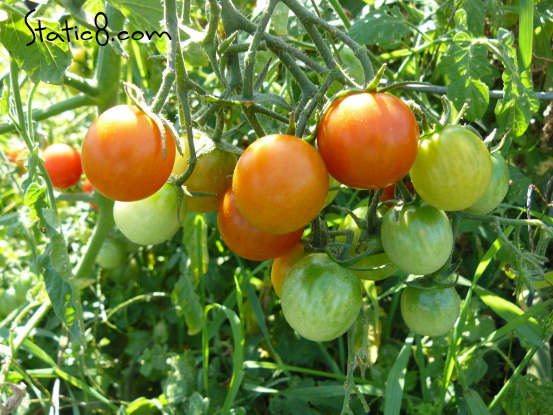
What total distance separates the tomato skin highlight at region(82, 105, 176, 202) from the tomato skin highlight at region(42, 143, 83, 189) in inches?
52.2

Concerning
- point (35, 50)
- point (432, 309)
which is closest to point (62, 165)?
point (35, 50)

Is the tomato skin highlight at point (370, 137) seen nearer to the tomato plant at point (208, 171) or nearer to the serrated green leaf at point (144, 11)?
the tomato plant at point (208, 171)

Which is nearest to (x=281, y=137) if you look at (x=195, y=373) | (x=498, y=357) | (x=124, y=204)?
(x=124, y=204)

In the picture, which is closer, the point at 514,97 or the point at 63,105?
the point at 514,97

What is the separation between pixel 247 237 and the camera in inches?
30.7

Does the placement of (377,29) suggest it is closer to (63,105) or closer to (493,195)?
(493,195)

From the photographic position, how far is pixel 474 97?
1075 millimetres

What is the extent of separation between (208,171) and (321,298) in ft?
0.96

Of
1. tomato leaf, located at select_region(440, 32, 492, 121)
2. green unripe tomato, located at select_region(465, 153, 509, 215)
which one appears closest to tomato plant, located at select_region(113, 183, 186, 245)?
green unripe tomato, located at select_region(465, 153, 509, 215)

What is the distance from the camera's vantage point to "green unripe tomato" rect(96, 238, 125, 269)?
1692mm

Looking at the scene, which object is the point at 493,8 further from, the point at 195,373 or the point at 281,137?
the point at 195,373

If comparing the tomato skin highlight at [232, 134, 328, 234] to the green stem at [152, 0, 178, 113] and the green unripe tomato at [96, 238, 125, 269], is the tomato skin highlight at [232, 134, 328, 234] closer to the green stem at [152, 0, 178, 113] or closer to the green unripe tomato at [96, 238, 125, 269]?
the green stem at [152, 0, 178, 113]

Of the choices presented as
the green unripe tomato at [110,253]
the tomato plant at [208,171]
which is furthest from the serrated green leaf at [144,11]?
the green unripe tomato at [110,253]

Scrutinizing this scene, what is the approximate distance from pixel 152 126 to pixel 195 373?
3.03ft
